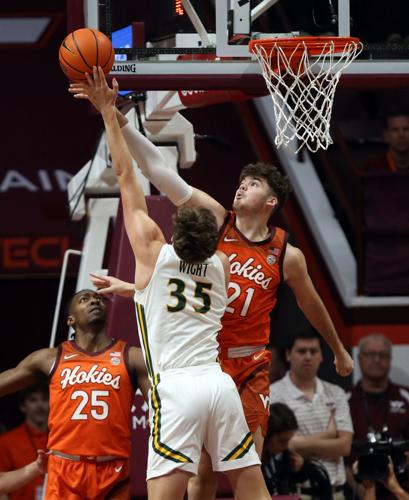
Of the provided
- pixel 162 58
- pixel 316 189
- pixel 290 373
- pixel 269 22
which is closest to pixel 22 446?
pixel 290 373

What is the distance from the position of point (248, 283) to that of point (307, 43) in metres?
1.45

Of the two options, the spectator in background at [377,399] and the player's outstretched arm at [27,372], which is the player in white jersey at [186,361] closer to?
the player's outstretched arm at [27,372]

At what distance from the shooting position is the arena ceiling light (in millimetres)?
13531

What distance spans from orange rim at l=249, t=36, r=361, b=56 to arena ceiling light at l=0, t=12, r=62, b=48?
6145 millimetres

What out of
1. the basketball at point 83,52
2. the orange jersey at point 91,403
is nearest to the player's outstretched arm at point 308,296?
the orange jersey at point 91,403

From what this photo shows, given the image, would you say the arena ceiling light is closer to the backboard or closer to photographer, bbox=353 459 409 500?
the backboard

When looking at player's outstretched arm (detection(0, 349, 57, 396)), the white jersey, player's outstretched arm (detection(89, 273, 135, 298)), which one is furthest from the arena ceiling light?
the white jersey

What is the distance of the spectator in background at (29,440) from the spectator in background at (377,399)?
2.49 metres

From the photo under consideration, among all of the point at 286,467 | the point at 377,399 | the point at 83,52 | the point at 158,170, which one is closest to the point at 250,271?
the point at 158,170

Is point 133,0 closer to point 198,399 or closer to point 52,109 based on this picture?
point 198,399

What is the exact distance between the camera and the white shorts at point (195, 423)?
6.81m

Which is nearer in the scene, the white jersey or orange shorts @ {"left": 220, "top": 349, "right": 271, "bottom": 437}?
the white jersey

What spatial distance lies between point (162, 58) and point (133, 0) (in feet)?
1.48

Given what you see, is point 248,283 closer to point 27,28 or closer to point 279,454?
point 279,454
